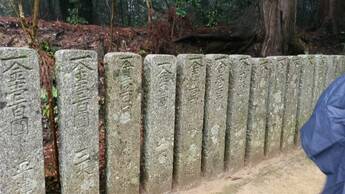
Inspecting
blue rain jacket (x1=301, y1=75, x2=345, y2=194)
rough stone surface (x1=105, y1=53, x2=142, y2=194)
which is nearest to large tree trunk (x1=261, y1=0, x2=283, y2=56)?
rough stone surface (x1=105, y1=53, x2=142, y2=194)

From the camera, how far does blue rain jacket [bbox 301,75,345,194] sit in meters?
1.50

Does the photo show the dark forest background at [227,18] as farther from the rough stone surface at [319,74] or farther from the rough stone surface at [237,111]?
the rough stone surface at [237,111]

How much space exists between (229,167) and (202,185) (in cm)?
38

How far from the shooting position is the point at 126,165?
2.52m

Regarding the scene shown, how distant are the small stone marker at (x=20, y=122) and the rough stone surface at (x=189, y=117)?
3.61 feet

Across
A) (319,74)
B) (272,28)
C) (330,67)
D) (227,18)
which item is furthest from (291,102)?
(227,18)

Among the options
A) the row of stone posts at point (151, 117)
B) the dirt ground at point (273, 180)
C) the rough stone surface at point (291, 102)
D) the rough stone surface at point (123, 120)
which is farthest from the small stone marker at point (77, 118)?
the rough stone surface at point (291, 102)

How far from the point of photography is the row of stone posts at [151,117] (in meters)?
1.95

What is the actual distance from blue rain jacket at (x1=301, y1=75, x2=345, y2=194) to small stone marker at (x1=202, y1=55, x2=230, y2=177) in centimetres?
139

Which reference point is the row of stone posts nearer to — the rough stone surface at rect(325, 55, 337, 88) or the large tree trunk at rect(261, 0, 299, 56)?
the rough stone surface at rect(325, 55, 337, 88)

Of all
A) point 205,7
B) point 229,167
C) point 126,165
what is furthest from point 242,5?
point 126,165

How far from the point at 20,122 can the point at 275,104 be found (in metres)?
2.55

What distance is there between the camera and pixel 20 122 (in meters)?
1.93

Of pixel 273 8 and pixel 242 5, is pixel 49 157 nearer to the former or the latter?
pixel 273 8
